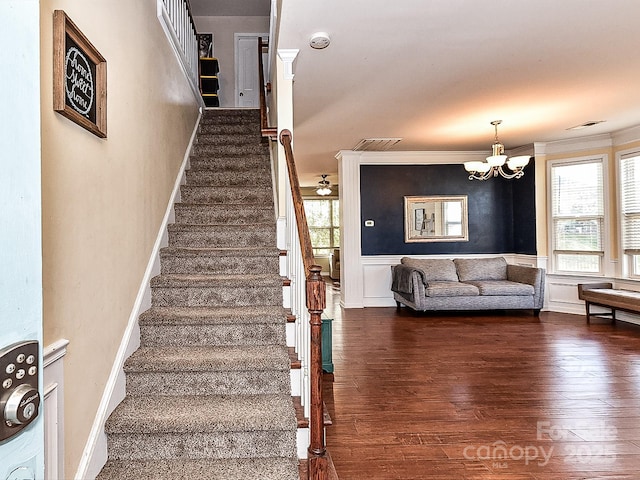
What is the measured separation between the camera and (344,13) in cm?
260

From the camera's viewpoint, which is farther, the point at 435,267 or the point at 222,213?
the point at 435,267

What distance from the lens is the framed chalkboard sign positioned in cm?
156

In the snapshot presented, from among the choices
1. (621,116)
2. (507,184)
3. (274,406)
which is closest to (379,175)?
(507,184)

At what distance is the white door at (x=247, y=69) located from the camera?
23.4ft

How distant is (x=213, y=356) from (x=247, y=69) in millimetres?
6049

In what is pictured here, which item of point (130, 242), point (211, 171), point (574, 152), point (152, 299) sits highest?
point (574, 152)

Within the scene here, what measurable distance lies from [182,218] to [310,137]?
2.91m

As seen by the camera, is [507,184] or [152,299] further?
[507,184]

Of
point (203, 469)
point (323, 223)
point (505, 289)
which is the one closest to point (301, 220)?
point (203, 469)

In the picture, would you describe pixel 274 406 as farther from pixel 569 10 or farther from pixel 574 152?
pixel 574 152

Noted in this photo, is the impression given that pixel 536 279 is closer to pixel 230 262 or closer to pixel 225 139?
pixel 225 139

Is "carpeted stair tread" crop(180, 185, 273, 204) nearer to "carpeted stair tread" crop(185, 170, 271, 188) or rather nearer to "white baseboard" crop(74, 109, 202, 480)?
"carpeted stair tread" crop(185, 170, 271, 188)

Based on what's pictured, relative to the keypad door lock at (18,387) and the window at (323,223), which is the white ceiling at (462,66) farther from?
the window at (323,223)

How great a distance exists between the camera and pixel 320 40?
9.69 ft
